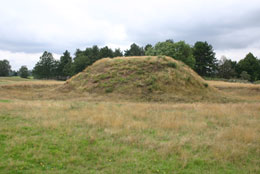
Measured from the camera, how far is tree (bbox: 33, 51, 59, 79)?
208 ft

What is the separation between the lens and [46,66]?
63.4 metres

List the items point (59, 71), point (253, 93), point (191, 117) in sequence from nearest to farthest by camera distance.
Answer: point (191, 117)
point (253, 93)
point (59, 71)

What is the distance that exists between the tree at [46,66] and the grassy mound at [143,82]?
43.2 meters

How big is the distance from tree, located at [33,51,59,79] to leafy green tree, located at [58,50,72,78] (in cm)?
165

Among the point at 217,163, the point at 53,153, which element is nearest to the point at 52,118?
the point at 53,153

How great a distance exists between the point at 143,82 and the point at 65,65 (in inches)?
1937

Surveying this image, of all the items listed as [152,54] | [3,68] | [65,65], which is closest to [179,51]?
[152,54]

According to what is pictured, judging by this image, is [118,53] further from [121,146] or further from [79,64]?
[121,146]

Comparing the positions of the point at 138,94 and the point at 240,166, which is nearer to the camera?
the point at 240,166

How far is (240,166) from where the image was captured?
553cm

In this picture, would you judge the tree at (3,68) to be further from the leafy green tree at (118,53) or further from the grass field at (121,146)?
the grass field at (121,146)

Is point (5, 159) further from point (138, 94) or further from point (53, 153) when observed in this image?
point (138, 94)

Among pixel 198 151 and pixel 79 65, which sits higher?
pixel 79 65

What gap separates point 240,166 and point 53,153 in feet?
17.1
